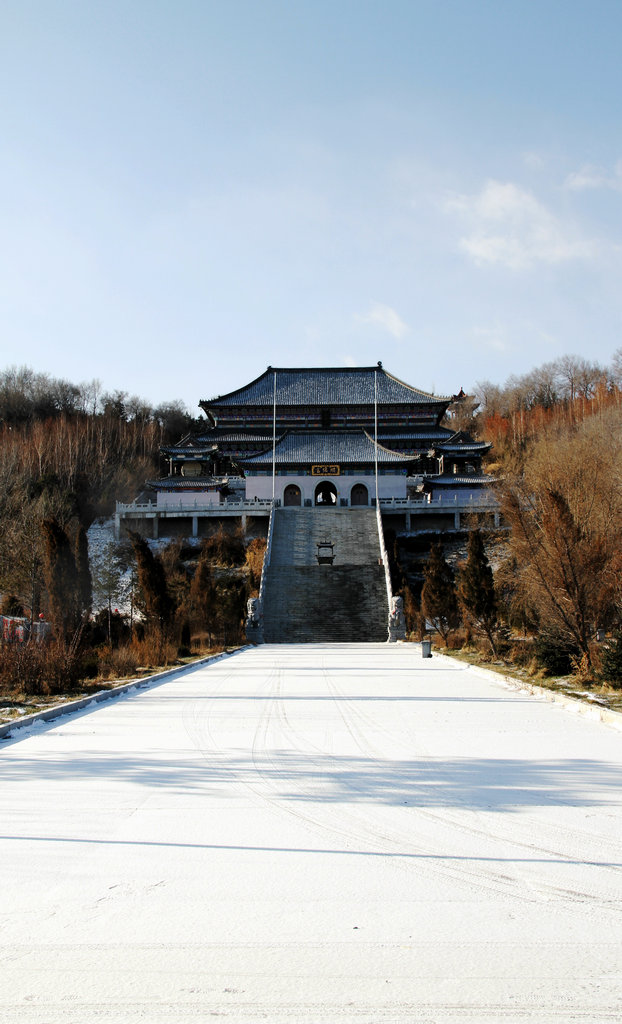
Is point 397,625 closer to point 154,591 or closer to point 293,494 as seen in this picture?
point 154,591

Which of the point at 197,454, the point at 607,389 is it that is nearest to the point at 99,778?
the point at 197,454

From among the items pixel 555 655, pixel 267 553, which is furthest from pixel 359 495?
pixel 555 655

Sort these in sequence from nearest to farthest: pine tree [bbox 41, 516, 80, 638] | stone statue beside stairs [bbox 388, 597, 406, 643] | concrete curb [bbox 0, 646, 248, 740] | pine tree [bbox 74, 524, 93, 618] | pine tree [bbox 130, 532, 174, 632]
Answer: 1. concrete curb [bbox 0, 646, 248, 740]
2. pine tree [bbox 41, 516, 80, 638]
3. pine tree [bbox 130, 532, 174, 632]
4. pine tree [bbox 74, 524, 93, 618]
5. stone statue beside stairs [bbox 388, 597, 406, 643]

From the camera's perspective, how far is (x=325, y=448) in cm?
4984

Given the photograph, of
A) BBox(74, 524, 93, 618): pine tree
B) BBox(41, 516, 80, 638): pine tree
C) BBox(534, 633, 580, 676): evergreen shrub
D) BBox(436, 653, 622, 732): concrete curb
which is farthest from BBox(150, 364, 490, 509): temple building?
BBox(436, 653, 622, 732): concrete curb

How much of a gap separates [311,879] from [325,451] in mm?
46363

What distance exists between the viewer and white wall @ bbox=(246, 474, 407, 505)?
4834 centimetres

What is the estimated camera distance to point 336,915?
3.03 meters

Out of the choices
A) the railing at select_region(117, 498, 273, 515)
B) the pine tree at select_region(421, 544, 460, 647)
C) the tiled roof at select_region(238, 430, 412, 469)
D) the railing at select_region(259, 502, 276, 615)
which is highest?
the tiled roof at select_region(238, 430, 412, 469)

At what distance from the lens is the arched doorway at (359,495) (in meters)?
48.8

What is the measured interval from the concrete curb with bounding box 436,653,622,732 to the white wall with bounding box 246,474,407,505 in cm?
3291

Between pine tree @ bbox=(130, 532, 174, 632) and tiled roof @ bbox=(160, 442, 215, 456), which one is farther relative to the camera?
tiled roof @ bbox=(160, 442, 215, 456)

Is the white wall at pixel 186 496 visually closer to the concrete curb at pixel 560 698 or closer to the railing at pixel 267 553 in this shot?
the railing at pixel 267 553

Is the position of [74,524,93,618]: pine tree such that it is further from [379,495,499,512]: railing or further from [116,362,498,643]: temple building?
[379,495,499,512]: railing
